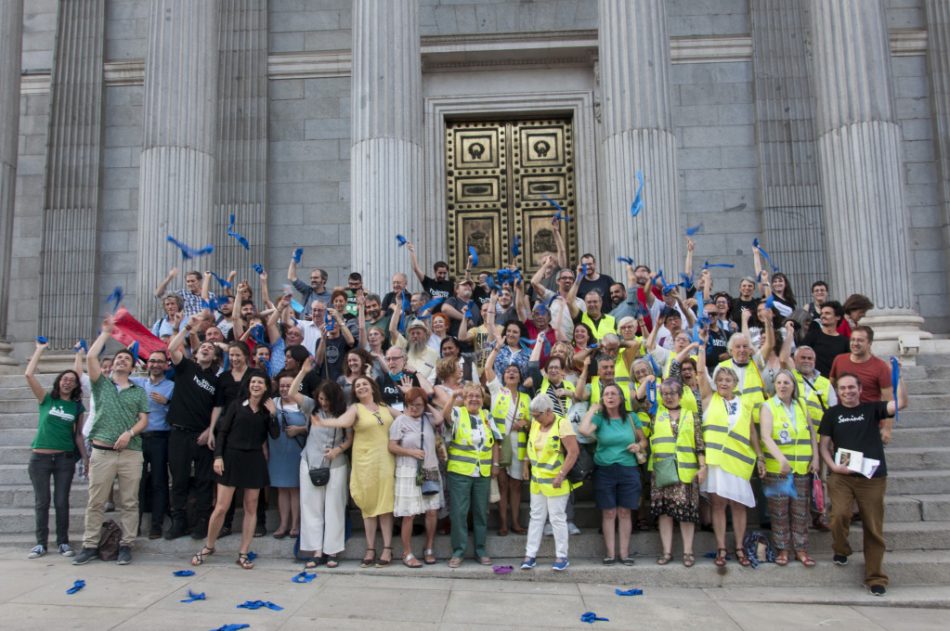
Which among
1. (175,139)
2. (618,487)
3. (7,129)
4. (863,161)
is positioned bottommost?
(618,487)

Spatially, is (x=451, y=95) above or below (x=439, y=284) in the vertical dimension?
above

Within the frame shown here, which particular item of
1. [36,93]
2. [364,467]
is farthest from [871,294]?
[36,93]

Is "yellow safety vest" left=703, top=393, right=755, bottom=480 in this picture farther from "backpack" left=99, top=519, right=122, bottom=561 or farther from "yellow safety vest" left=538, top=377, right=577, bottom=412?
"backpack" left=99, top=519, right=122, bottom=561

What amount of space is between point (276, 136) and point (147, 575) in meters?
12.0

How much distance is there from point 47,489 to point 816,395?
8579mm

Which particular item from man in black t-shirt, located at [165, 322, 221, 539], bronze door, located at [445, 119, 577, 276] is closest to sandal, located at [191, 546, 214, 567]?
man in black t-shirt, located at [165, 322, 221, 539]

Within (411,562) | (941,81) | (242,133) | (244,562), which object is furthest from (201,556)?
(941,81)

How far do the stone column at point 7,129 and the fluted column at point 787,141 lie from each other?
590 inches

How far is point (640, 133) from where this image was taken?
13188 mm

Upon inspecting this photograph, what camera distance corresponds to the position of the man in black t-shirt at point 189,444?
889cm

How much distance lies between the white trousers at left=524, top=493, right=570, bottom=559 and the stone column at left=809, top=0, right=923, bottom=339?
23.9 feet

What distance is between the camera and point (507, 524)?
9094 millimetres

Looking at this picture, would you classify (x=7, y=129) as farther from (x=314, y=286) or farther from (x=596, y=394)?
(x=596, y=394)

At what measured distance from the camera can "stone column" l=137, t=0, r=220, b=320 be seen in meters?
13.6
